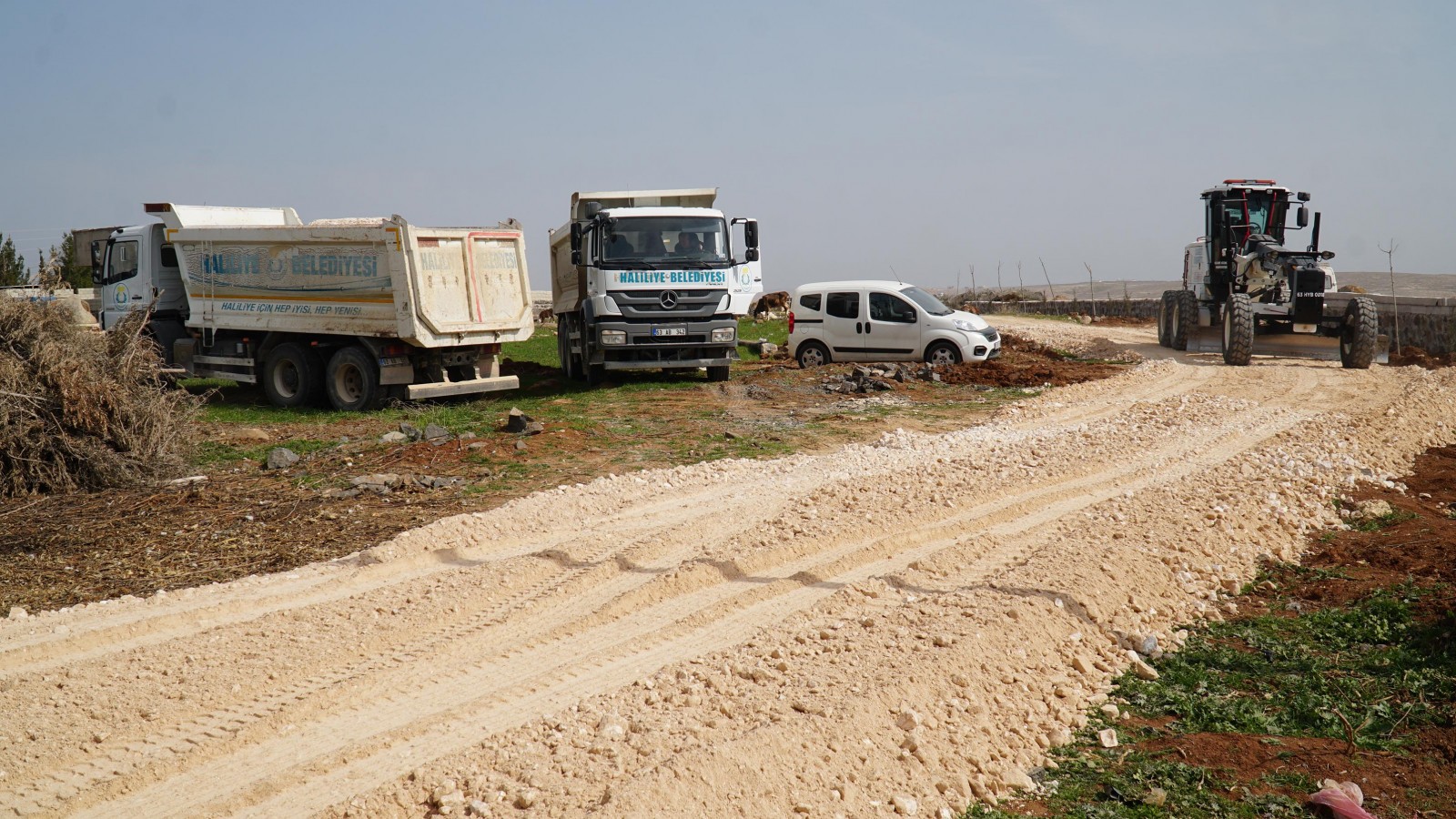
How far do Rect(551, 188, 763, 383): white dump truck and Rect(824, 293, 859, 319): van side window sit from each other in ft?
9.30

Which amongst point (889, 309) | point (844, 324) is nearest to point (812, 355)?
point (844, 324)

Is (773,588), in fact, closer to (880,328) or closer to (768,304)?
(880,328)

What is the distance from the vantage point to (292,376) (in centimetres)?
1642

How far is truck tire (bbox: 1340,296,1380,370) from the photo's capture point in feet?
58.5

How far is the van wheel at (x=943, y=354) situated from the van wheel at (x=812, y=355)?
Answer: 6.38 feet

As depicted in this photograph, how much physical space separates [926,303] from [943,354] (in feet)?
3.54

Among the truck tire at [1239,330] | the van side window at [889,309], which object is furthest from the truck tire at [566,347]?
the truck tire at [1239,330]

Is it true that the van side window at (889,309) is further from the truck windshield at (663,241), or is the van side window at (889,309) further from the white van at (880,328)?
the truck windshield at (663,241)

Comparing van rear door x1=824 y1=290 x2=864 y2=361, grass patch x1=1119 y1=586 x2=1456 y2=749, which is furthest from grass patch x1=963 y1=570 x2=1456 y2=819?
van rear door x1=824 y1=290 x2=864 y2=361

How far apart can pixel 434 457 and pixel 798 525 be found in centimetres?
484

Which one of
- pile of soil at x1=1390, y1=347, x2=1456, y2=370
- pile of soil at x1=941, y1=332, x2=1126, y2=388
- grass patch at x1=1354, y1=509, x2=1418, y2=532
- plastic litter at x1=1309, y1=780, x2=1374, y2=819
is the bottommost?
plastic litter at x1=1309, y1=780, x2=1374, y2=819

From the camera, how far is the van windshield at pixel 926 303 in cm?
1889

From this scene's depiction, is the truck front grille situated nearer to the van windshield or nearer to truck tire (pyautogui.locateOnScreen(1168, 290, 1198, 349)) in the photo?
the van windshield

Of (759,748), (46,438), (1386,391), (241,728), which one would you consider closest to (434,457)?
(46,438)
